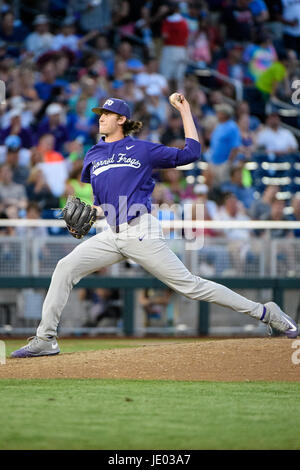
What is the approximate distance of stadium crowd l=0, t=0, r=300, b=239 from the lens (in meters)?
14.4

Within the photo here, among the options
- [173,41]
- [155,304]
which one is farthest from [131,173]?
[173,41]

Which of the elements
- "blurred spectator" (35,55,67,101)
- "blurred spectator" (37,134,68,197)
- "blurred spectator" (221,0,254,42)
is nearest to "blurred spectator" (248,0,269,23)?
"blurred spectator" (221,0,254,42)

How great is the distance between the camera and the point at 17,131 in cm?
1506

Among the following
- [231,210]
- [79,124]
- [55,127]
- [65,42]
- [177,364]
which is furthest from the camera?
[65,42]

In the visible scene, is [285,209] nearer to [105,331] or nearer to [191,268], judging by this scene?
[191,268]

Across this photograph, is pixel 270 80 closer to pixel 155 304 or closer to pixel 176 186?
pixel 176 186

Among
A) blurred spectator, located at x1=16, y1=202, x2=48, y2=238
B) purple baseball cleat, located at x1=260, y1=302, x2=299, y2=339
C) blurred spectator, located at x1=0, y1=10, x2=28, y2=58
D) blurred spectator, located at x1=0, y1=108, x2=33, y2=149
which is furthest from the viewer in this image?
blurred spectator, located at x1=0, y1=10, x2=28, y2=58

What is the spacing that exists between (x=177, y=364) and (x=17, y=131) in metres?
8.14

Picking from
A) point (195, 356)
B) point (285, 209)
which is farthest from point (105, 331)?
point (195, 356)

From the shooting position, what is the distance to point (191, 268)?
44.2ft

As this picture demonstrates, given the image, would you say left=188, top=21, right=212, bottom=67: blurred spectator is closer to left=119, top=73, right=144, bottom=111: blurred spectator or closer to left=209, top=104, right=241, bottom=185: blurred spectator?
left=119, top=73, right=144, bottom=111: blurred spectator

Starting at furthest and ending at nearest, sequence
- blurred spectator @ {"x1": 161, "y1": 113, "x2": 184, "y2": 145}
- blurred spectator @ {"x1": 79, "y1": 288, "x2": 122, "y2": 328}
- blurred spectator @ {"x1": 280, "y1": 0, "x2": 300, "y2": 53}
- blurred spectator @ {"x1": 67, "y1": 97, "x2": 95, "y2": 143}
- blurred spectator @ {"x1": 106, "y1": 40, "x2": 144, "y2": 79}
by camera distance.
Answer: blurred spectator @ {"x1": 280, "y1": 0, "x2": 300, "y2": 53}, blurred spectator @ {"x1": 106, "y1": 40, "x2": 144, "y2": 79}, blurred spectator @ {"x1": 161, "y1": 113, "x2": 184, "y2": 145}, blurred spectator @ {"x1": 67, "y1": 97, "x2": 95, "y2": 143}, blurred spectator @ {"x1": 79, "y1": 288, "x2": 122, "y2": 328}

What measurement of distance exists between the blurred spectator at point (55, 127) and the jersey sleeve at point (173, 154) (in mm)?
7672

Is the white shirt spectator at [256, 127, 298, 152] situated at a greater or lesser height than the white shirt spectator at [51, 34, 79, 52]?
lesser
